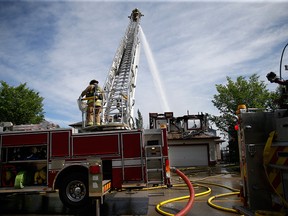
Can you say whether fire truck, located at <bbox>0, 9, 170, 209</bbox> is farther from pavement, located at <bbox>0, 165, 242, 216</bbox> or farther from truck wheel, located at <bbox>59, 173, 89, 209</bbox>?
pavement, located at <bbox>0, 165, 242, 216</bbox>

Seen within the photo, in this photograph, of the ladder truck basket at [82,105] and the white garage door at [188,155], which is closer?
the ladder truck basket at [82,105]

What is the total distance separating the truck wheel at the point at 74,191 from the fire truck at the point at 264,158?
13.1 feet

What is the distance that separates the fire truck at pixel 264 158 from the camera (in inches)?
149

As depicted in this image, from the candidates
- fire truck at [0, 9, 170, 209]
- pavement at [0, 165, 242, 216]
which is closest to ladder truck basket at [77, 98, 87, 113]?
fire truck at [0, 9, 170, 209]

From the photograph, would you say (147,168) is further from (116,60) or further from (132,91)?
(116,60)

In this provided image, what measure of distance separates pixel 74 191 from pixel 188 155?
19.1 meters

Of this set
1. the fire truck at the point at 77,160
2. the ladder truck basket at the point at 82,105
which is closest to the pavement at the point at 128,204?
the fire truck at the point at 77,160

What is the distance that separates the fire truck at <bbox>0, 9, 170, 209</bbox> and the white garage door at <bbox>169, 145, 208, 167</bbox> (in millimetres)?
17998

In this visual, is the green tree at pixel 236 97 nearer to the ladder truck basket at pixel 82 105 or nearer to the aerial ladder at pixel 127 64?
the aerial ladder at pixel 127 64

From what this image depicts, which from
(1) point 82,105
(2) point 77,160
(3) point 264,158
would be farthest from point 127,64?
(3) point 264,158

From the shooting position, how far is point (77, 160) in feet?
22.8

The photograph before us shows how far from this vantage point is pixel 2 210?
7336mm

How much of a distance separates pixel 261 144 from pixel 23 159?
6339mm

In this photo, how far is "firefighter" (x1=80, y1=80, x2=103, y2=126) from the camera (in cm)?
831
